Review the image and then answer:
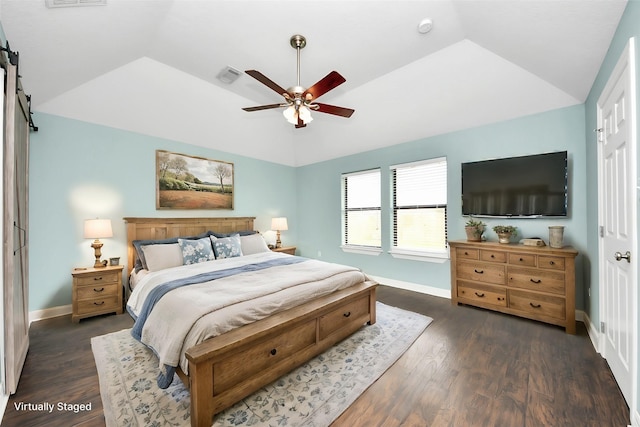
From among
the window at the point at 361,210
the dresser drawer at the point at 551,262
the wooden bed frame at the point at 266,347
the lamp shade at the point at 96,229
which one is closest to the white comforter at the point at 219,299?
the wooden bed frame at the point at 266,347

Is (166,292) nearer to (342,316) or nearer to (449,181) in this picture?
(342,316)

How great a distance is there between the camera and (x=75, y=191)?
11.0 feet

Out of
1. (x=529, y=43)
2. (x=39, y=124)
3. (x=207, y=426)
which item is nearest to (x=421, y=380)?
(x=207, y=426)

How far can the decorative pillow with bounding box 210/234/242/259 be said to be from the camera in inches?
149

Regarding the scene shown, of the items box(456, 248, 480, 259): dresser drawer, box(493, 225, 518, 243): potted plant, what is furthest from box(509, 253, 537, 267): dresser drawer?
box(456, 248, 480, 259): dresser drawer

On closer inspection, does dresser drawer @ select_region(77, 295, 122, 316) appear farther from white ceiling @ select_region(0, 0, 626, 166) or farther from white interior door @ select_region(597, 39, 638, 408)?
white interior door @ select_region(597, 39, 638, 408)

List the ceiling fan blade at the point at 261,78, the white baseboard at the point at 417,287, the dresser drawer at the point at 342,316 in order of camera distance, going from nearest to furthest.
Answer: the ceiling fan blade at the point at 261,78 < the dresser drawer at the point at 342,316 < the white baseboard at the point at 417,287

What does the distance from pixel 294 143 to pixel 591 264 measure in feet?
16.1

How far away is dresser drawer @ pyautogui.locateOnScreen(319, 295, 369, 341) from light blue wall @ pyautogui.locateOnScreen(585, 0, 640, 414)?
1910 mm

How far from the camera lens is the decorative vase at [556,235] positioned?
2.89 metres

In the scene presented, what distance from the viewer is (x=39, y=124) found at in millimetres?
3135

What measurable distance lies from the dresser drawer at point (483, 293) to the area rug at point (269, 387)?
1.26 m

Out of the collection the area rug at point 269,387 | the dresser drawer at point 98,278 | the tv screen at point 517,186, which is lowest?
the area rug at point 269,387

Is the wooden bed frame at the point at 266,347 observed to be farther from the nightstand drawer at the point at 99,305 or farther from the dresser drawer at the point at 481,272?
the nightstand drawer at the point at 99,305
